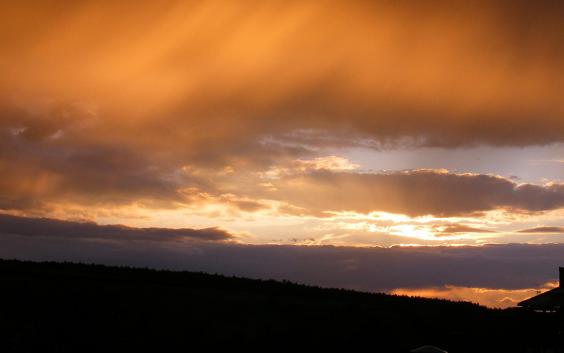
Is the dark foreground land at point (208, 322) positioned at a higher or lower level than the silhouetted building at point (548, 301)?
lower

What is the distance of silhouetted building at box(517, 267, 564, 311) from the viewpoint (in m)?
43.9

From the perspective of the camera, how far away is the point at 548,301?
44.3 metres

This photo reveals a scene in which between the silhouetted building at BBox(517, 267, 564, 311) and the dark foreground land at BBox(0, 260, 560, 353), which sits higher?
the silhouetted building at BBox(517, 267, 564, 311)

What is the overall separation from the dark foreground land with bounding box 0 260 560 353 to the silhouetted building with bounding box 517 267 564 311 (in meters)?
0.88

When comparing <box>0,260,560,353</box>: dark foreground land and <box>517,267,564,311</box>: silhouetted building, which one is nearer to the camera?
<box>0,260,560,353</box>: dark foreground land

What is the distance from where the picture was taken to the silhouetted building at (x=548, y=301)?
43938mm

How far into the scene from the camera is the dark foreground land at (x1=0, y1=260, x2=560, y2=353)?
119 feet

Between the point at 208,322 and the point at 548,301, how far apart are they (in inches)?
902

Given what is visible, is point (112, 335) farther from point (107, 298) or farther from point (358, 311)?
point (358, 311)

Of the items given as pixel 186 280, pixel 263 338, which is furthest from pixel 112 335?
pixel 186 280

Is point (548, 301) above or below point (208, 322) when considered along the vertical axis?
above

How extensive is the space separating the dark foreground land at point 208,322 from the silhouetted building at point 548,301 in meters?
0.88

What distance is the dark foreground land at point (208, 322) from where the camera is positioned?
36.4 m

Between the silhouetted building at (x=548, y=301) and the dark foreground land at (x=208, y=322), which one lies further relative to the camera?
the silhouetted building at (x=548, y=301)
